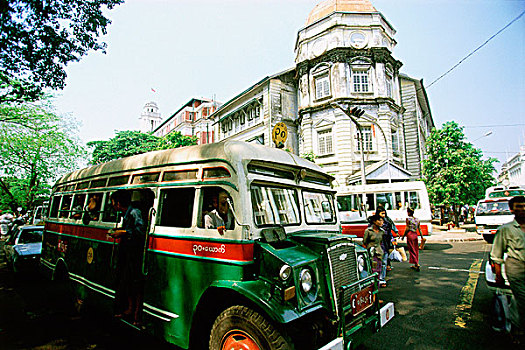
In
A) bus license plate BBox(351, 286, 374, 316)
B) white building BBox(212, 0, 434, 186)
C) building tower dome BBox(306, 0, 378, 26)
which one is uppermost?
building tower dome BBox(306, 0, 378, 26)

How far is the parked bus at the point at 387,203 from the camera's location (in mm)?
14648

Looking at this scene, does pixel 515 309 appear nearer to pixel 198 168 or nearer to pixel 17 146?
pixel 198 168

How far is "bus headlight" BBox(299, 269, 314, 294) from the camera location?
9.64 feet

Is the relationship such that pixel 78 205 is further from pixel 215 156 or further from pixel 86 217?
pixel 215 156

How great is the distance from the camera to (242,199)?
10.9 feet

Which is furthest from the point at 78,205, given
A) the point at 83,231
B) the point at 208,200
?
the point at 208,200

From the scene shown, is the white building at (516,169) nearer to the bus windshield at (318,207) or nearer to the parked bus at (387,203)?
the parked bus at (387,203)

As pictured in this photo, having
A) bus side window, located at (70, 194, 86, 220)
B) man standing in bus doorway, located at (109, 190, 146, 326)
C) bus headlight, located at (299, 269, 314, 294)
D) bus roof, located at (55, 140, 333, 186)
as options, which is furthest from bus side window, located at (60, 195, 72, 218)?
bus headlight, located at (299, 269, 314, 294)

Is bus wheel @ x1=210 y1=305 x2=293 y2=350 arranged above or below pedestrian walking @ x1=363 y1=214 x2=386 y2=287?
below

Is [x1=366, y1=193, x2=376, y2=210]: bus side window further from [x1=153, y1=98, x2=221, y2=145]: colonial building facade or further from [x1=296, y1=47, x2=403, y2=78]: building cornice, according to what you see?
[x1=153, y1=98, x2=221, y2=145]: colonial building facade

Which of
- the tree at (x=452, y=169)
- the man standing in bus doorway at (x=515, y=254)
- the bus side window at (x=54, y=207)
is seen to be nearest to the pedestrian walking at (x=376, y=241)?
the man standing in bus doorway at (x=515, y=254)

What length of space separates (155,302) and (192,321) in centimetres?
82

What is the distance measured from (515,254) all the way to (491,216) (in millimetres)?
13121

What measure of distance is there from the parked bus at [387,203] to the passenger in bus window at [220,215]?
11.8 meters
